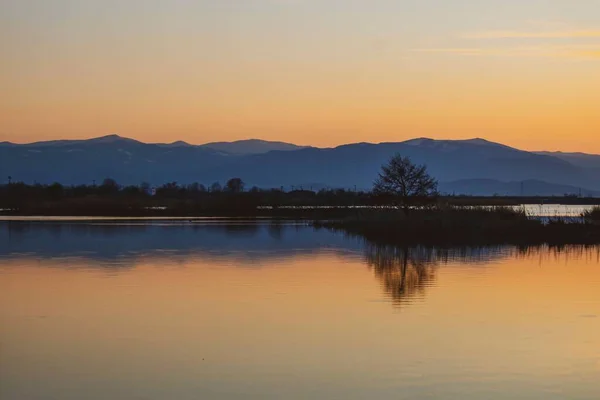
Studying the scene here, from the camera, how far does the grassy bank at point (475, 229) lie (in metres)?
36.1

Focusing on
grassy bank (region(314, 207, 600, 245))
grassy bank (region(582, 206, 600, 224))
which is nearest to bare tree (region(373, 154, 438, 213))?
grassy bank (region(314, 207, 600, 245))

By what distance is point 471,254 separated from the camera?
29812mm

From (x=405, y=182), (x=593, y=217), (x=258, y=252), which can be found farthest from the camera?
(x=405, y=182)

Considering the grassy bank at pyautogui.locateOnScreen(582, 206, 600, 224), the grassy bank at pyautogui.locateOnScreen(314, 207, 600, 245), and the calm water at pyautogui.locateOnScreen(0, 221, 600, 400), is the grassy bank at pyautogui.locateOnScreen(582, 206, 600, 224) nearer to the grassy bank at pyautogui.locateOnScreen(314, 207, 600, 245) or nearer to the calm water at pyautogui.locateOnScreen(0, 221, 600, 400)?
the grassy bank at pyautogui.locateOnScreen(314, 207, 600, 245)

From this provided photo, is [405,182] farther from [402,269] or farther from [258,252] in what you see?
[402,269]

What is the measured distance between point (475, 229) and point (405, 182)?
865 centimetres

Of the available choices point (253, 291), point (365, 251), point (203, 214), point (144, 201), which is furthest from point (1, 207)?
point (253, 291)

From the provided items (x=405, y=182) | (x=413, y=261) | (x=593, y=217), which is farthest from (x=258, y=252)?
(x=593, y=217)

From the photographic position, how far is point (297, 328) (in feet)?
48.0

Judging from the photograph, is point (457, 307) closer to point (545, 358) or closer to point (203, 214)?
point (545, 358)

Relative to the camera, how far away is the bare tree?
45.4 metres

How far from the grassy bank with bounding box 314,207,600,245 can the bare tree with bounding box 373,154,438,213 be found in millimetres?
3980

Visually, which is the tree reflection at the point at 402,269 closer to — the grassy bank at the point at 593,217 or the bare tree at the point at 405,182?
the grassy bank at the point at 593,217

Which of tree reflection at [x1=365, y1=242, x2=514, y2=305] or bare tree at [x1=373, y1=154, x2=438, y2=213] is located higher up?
bare tree at [x1=373, y1=154, x2=438, y2=213]
